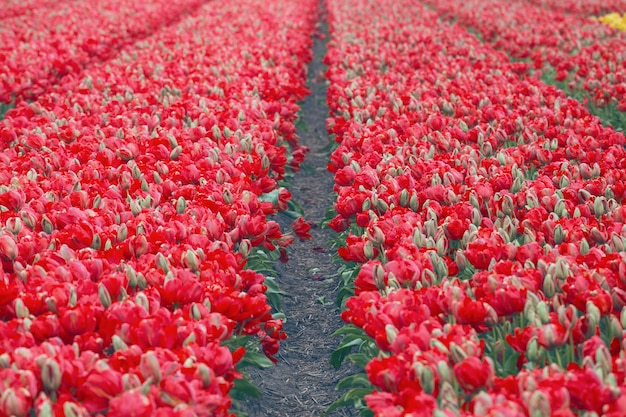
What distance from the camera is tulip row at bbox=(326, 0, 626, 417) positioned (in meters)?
2.31

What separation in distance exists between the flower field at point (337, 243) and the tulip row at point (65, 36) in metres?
0.67

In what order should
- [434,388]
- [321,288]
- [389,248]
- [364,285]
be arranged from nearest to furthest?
[434,388]
[364,285]
[389,248]
[321,288]

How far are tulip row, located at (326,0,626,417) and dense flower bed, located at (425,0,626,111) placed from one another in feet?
5.40

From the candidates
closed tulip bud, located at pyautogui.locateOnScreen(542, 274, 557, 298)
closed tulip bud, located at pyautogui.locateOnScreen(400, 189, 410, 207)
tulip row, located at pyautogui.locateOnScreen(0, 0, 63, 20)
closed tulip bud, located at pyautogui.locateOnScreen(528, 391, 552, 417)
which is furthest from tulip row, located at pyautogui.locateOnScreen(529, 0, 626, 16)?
closed tulip bud, located at pyautogui.locateOnScreen(528, 391, 552, 417)

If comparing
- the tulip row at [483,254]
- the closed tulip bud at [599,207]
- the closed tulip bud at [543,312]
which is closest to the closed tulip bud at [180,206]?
the tulip row at [483,254]

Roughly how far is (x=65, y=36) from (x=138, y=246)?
955 centimetres

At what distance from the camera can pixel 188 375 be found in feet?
7.63

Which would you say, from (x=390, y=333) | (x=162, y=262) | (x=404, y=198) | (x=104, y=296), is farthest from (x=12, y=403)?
(x=404, y=198)

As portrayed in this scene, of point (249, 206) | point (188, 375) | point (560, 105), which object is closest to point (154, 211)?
point (249, 206)

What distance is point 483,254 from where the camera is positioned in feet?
10.3

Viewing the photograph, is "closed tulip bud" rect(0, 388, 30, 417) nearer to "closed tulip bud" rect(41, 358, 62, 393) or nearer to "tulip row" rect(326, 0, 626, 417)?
"closed tulip bud" rect(41, 358, 62, 393)

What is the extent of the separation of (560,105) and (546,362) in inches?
160

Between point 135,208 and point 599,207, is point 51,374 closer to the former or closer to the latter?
point 135,208

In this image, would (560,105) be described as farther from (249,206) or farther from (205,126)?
(249,206)
